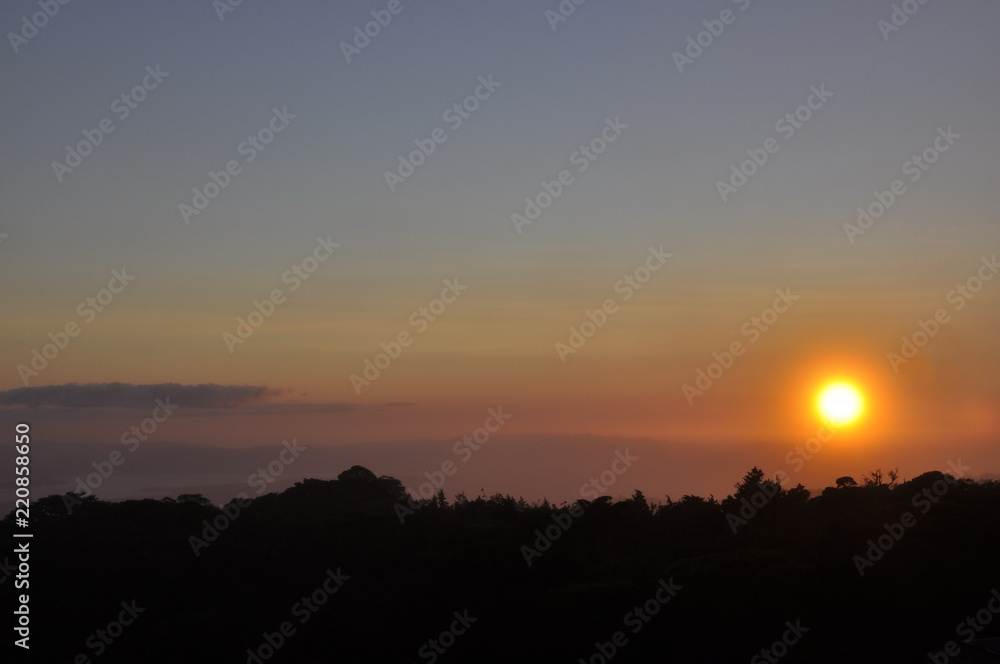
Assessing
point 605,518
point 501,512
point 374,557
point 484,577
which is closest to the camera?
point 484,577

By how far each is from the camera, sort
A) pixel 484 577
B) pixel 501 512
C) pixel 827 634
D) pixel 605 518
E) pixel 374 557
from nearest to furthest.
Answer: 1. pixel 827 634
2. pixel 484 577
3. pixel 374 557
4. pixel 605 518
5. pixel 501 512

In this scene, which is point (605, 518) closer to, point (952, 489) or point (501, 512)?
point (501, 512)

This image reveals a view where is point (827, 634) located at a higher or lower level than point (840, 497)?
lower

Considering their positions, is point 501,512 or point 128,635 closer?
point 128,635

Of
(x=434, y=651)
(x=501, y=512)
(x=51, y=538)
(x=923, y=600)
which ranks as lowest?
(x=434, y=651)

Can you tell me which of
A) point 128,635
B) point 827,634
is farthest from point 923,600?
point 128,635

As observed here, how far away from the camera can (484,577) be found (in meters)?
27.3

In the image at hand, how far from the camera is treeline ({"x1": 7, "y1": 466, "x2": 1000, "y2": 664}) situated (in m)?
24.3

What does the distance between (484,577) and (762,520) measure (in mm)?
12889

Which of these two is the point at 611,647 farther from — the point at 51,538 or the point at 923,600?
the point at 51,538

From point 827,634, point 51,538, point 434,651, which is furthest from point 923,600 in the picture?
point 51,538

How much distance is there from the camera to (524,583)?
2734 centimetres

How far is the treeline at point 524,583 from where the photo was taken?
957 inches

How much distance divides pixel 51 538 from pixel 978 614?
31.0 meters
